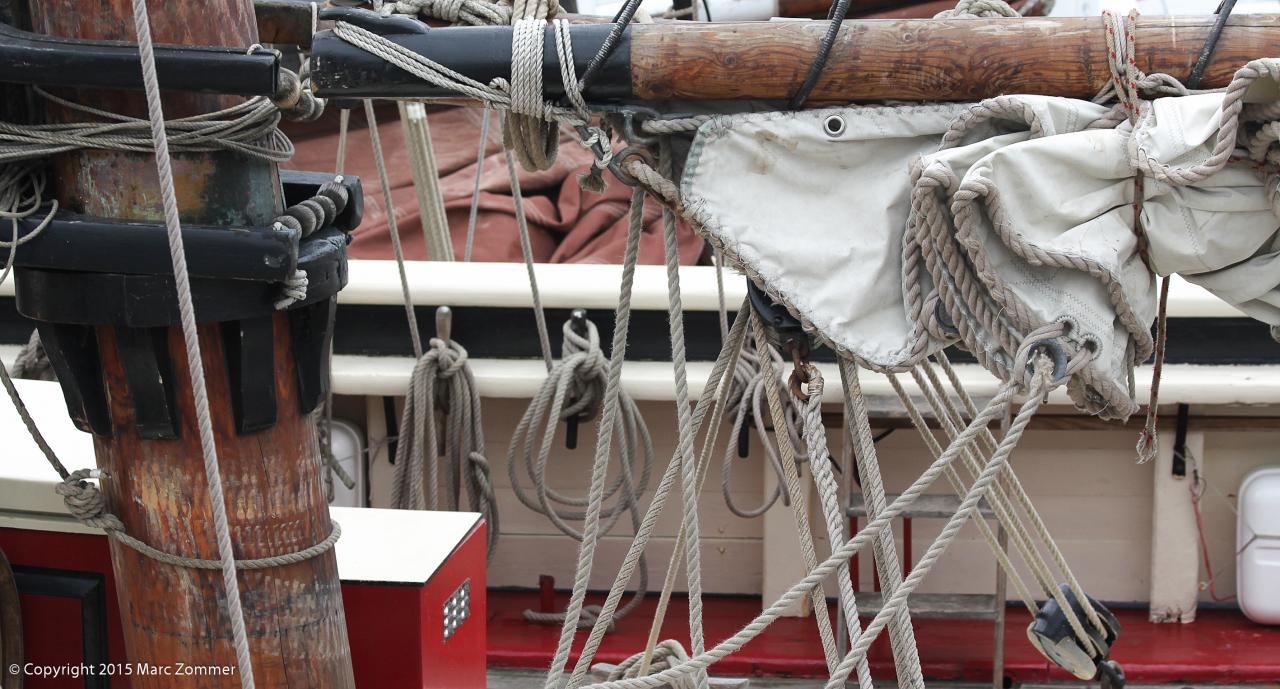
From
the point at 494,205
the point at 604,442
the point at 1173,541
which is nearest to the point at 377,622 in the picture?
the point at 604,442

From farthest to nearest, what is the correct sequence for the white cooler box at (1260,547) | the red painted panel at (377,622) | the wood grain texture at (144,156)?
the white cooler box at (1260,547) < the red painted panel at (377,622) < the wood grain texture at (144,156)

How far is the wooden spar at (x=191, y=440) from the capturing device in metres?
1.47

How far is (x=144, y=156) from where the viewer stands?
4.80ft

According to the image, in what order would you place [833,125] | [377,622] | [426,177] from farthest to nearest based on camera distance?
1. [426,177]
2. [377,622]
3. [833,125]

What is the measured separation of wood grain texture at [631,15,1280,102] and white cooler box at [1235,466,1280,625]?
6.28 feet

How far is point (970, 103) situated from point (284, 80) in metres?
0.90

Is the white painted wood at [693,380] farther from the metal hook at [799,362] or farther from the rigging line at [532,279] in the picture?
the metal hook at [799,362]

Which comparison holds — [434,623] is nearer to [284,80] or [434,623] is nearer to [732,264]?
[732,264]

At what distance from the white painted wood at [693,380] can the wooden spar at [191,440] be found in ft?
5.34

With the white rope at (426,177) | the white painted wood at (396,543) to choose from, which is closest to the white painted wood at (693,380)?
the white rope at (426,177)

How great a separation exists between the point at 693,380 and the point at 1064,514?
1104mm

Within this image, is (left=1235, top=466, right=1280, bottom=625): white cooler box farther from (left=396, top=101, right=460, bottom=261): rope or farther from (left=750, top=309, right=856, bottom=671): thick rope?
(left=396, top=101, right=460, bottom=261): rope

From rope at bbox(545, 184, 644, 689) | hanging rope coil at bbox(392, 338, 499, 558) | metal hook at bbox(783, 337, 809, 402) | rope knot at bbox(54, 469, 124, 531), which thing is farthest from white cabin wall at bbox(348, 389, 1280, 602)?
rope knot at bbox(54, 469, 124, 531)

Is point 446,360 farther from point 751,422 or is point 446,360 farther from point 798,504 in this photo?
point 798,504
